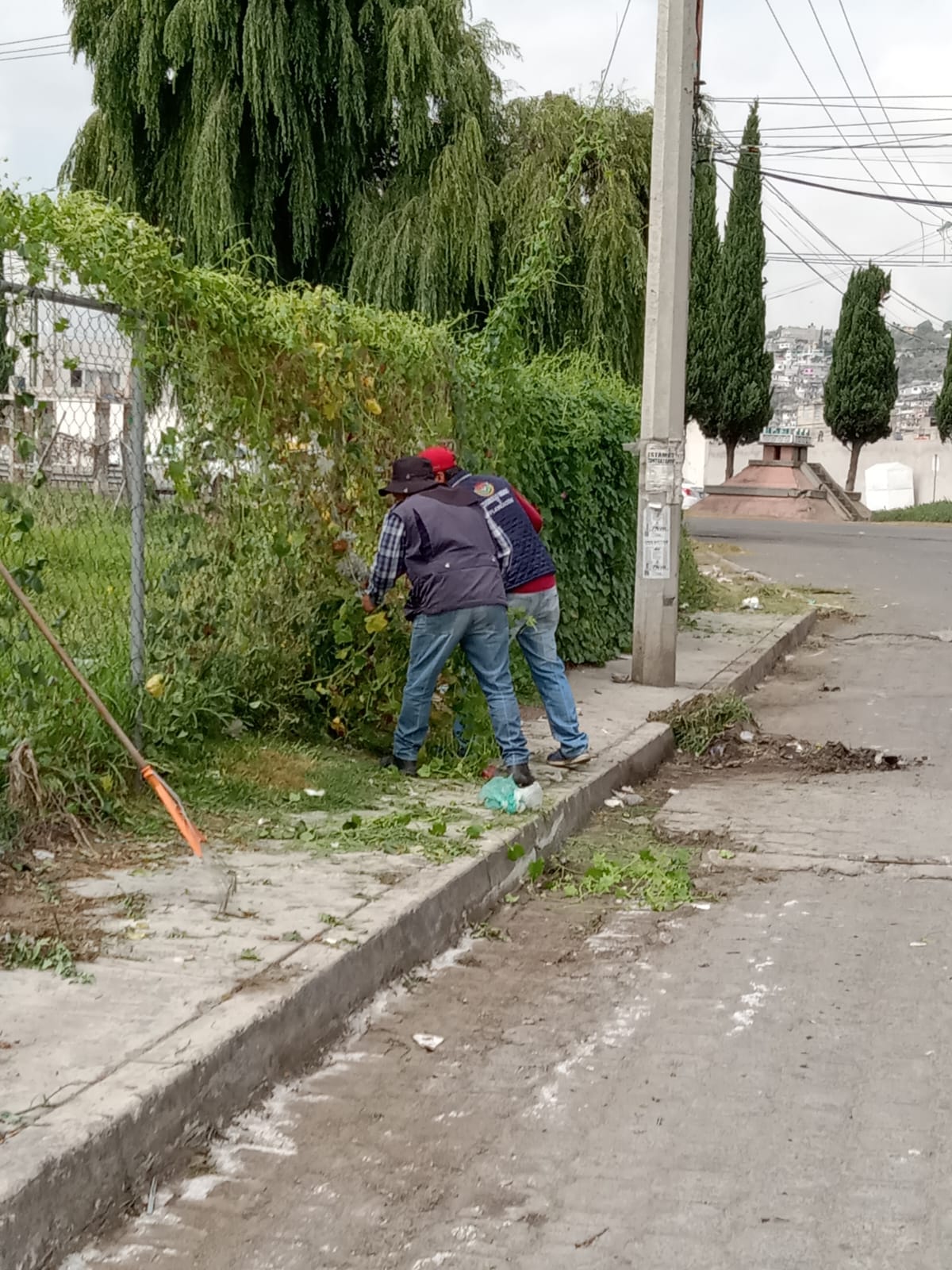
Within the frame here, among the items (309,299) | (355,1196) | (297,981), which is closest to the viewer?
(355,1196)

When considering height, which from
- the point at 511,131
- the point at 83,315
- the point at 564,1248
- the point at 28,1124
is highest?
the point at 511,131

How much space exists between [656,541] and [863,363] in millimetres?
41574

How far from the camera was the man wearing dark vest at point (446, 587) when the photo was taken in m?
6.81

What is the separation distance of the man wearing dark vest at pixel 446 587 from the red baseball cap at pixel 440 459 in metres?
A: 0.09

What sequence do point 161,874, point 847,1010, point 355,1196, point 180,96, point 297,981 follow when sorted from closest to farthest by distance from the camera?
point 355,1196, point 297,981, point 847,1010, point 161,874, point 180,96

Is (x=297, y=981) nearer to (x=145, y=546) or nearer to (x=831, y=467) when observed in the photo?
(x=145, y=546)

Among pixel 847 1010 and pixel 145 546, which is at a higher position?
pixel 145 546

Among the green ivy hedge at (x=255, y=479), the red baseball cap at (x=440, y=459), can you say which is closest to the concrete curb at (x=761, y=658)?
the green ivy hedge at (x=255, y=479)

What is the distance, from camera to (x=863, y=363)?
49219 millimetres

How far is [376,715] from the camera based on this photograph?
7676mm

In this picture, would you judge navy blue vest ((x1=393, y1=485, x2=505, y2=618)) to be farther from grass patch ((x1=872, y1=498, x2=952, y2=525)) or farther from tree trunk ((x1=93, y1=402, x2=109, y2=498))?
grass patch ((x1=872, y1=498, x2=952, y2=525))

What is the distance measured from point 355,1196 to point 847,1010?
1.93 metres

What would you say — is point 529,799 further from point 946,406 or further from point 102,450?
point 946,406

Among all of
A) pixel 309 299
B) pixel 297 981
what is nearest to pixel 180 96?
pixel 309 299
